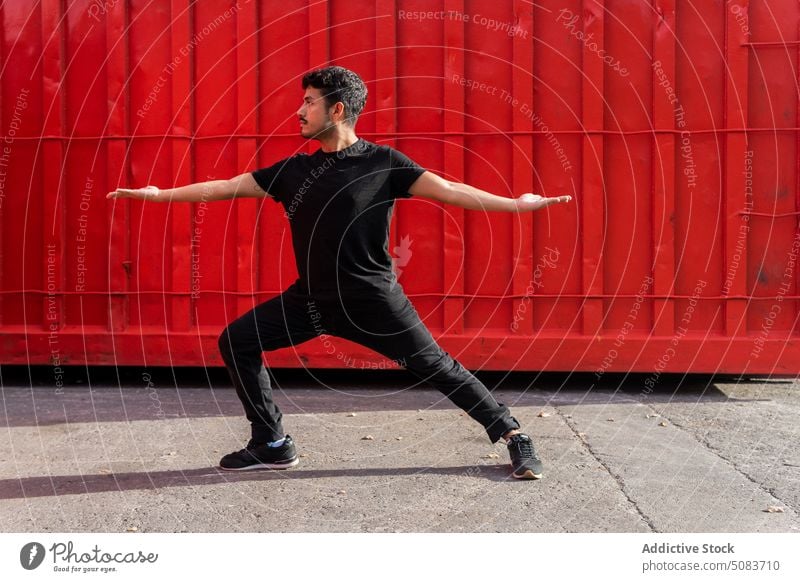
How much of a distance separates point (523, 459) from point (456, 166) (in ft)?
9.35

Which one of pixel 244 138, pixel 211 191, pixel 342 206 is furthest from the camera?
pixel 244 138

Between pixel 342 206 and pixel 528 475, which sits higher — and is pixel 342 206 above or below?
above

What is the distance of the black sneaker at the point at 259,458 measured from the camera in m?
4.71

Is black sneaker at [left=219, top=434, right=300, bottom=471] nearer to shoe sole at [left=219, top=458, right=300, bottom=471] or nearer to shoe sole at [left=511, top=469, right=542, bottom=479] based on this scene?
shoe sole at [left=219, top=458, right=300, bottom=471]

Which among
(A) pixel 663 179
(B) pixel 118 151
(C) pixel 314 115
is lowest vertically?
(A) pixel 663 179

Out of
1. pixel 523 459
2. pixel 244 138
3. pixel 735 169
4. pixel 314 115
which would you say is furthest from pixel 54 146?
pixel 735 169

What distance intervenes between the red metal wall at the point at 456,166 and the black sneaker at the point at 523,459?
2.13 meters

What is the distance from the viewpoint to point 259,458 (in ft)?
15.5

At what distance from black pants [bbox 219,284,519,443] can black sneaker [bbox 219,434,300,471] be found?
191 millimetres

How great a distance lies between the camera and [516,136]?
6707 millimetres

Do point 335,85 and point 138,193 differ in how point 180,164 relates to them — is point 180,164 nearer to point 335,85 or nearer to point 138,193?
point 138,193

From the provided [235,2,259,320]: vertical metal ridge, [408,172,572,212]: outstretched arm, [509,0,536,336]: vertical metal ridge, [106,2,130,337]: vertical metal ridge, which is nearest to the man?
[408,172,572,212]: outstretched arm

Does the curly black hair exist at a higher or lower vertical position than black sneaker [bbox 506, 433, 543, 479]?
higher

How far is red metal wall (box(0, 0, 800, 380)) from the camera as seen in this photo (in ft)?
21.6
